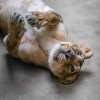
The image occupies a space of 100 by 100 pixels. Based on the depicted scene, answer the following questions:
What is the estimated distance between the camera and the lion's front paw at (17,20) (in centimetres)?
153

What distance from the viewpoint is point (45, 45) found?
155 centimetres

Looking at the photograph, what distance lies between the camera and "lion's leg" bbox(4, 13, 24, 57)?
1.53 metres

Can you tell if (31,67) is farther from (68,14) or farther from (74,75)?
(68,14)

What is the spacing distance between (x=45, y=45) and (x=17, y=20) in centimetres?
21

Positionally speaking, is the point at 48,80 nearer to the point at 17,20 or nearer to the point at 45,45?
the point at 45,45

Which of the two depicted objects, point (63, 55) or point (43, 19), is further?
point (43, 19)

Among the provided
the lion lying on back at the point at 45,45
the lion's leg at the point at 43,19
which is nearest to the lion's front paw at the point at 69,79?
the lion lying on back at the point at 45,45

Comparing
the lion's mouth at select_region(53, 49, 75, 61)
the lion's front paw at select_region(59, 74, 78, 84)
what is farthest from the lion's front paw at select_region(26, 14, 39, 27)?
the lion's front paw at select_region(59, 74, 78, 84)

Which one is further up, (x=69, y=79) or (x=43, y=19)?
(x=43, y=19)

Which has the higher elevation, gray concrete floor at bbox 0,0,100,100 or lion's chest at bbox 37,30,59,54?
lion's chest at bbox 37,30,59,54

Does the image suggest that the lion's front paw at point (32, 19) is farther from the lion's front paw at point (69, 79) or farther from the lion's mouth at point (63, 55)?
the lion's front paw at point (69, 79)

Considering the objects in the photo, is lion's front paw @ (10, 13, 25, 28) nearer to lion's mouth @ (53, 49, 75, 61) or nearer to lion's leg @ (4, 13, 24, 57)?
lion's leg @ (4, 13, 24, 57)

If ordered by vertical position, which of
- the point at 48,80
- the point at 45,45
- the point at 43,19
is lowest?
the point at 48,80

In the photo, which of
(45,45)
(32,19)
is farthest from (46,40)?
(32,19)
